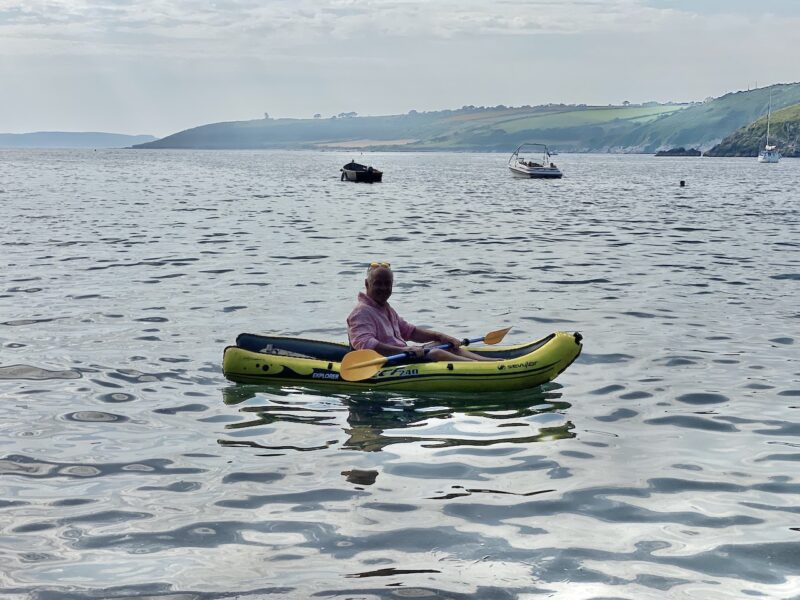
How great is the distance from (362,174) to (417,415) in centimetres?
7413

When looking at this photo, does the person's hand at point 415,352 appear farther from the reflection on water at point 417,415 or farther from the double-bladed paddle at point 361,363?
the reflection on water at point 417,415

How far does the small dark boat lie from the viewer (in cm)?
8381

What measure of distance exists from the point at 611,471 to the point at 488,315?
8940 mm

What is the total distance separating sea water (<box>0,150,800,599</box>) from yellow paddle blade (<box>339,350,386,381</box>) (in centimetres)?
35

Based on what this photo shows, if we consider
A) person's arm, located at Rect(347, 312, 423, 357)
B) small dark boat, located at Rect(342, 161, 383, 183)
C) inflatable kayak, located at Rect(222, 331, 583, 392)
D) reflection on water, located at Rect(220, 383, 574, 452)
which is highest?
small dark boat, located at Rect(342, 161, 383, 183)

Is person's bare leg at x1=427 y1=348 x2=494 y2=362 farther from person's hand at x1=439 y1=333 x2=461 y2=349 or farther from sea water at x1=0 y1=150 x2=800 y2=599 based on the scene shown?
sea water at x1=0 y1=150 x2=800 y2=599

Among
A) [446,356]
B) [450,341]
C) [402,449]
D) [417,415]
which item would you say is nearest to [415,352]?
[446,356]

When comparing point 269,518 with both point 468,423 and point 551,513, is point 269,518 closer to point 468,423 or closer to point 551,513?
point 551,513

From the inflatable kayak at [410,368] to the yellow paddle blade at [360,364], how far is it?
169mm

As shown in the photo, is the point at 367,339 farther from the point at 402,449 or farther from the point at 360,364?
the point at 402,449

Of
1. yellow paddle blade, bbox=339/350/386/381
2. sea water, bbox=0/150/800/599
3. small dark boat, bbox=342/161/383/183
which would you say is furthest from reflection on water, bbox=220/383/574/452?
small dark boat, bbox=342/161/383/183

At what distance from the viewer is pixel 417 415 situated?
10984 millimetres

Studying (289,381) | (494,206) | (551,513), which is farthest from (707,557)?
(494,206)

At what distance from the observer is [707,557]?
6867mm
